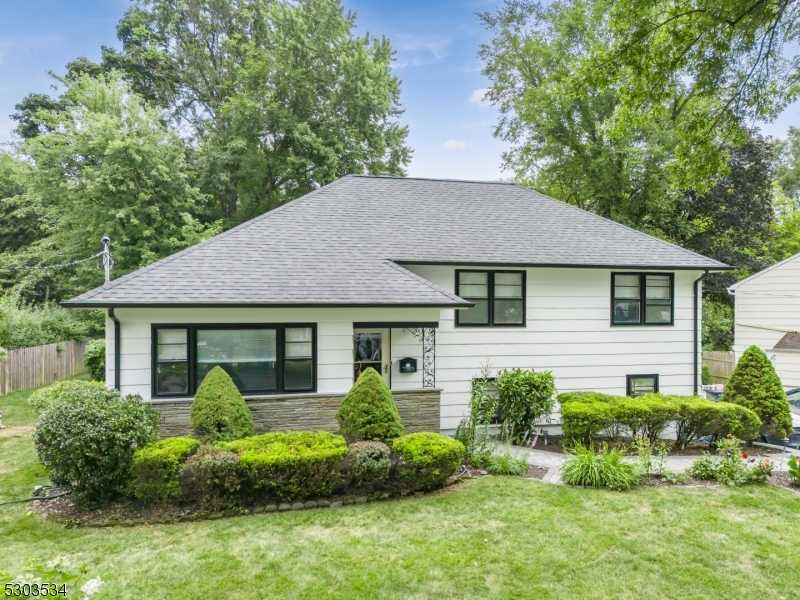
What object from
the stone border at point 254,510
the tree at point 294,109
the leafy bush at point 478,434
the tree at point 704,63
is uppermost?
the tree at point 294,109

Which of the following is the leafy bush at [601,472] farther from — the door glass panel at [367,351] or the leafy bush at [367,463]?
the door glass panel at [367,351]

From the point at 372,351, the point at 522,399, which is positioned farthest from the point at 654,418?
the point at 372,351

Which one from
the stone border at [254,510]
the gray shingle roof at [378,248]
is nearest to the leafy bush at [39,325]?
the gray shingle roof at [378,248]

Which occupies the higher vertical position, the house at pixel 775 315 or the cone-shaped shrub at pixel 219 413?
the house at pixel 775 315

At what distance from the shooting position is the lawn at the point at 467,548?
13.1 feet

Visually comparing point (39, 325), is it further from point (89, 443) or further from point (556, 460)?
point (556, 460)

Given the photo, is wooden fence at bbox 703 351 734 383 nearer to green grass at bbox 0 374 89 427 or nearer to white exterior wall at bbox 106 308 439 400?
white exterior wall at bbox 106 308 439 400

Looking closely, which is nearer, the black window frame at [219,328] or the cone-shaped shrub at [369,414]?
the cone-shaped shrub at [369,414]

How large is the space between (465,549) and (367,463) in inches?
69.0

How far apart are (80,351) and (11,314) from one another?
3663mm

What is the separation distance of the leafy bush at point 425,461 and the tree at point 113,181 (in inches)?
560

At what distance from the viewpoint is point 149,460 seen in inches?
222

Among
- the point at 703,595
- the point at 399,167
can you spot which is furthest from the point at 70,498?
the point at 399,167

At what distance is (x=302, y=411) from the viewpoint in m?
7.88
